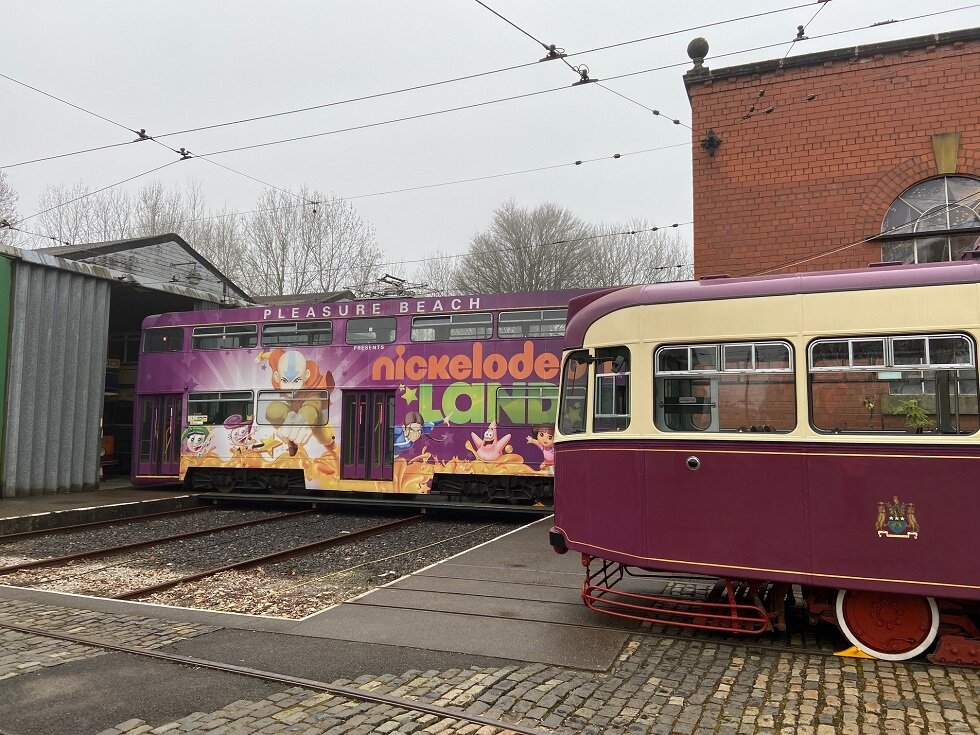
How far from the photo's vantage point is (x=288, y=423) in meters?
14.2

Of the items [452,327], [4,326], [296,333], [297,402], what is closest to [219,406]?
[297,402]

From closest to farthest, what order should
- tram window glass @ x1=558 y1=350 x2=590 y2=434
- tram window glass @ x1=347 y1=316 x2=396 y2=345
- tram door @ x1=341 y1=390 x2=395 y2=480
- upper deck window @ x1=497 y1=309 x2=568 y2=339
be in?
tram window glass @ x1=558 y1=350 x2=590 y2=434 → upper deck window @ x1=497 y1=309 x2=568 y2=339 → tram door @ x1=341 y1=390 x2=395 y2=480 → tram window glass @ x1=347 y1=316 x2=396 y2=345

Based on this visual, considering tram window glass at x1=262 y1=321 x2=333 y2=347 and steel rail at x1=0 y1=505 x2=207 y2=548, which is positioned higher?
tram window glass at x1=262 y1=321 x2=333 y2=347

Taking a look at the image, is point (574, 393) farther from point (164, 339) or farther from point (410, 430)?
point (164, 339)

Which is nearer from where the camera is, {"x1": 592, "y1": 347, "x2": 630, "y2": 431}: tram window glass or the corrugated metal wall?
{"x1": 592, "y1": 347, "x2": 630, "y2": 431}: tram window glass

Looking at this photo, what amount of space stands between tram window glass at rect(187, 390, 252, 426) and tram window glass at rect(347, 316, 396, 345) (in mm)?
2741

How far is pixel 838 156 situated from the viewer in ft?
32.5

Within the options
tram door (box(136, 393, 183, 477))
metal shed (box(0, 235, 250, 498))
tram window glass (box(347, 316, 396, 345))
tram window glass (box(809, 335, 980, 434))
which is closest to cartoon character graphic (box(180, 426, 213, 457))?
tram door (box(136, 393, 183, 477))

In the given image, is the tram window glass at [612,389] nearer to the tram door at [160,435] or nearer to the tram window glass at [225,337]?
the tram window glass at [225,337]

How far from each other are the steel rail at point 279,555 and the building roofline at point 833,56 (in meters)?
8.57

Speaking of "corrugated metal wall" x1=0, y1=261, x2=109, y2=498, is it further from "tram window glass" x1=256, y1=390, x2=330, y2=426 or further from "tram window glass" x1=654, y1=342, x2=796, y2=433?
"tram window glass" x1=654, y1=342, x2=796, y2=433

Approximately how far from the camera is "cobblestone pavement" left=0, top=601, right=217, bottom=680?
5160 millimetres

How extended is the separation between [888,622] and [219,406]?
1322cm

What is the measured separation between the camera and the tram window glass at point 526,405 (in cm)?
1193
